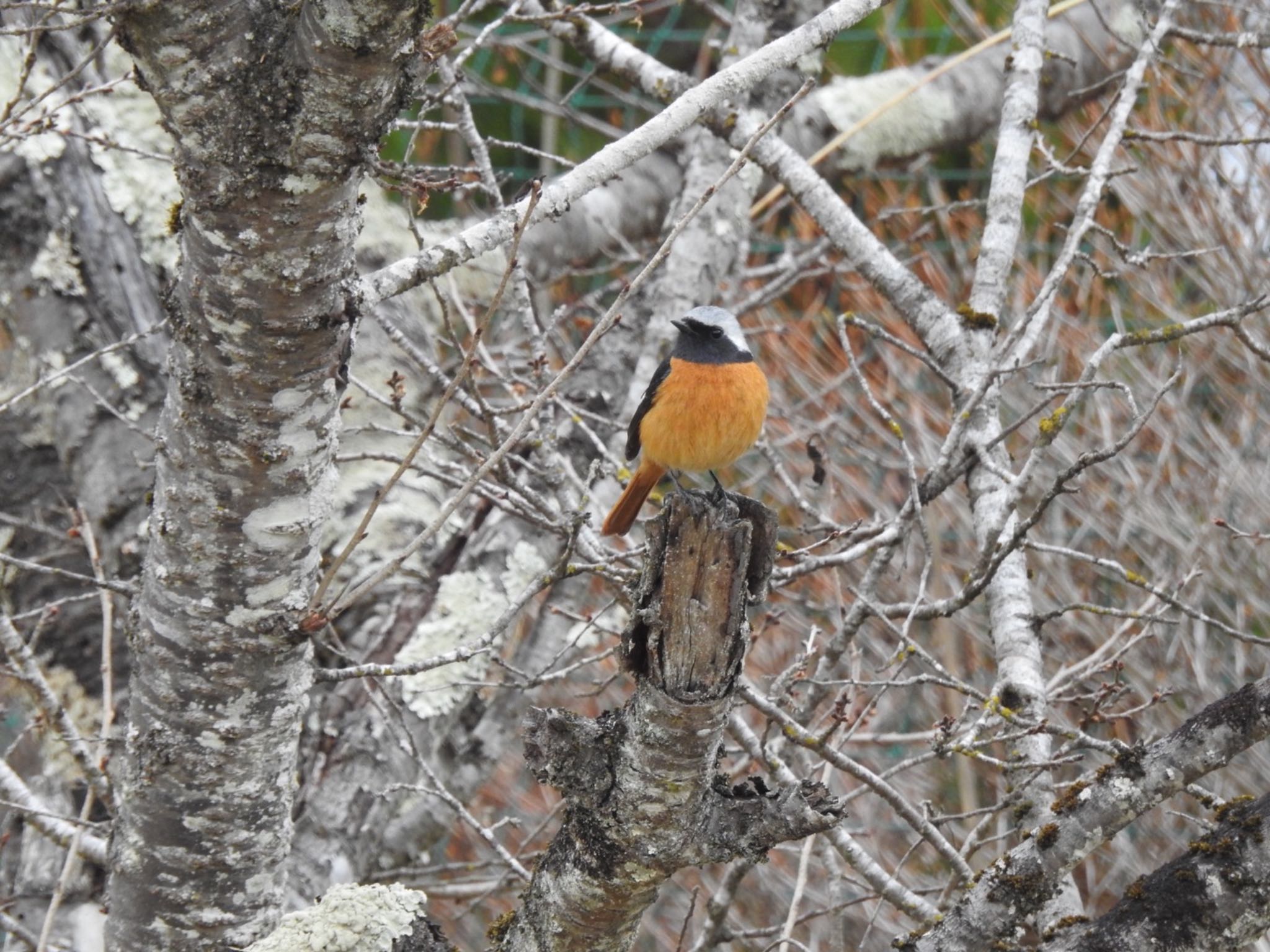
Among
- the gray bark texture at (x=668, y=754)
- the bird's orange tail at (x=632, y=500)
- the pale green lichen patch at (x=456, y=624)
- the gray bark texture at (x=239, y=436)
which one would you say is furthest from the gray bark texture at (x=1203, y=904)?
the pale green lichen patch at (x=456, y=624)

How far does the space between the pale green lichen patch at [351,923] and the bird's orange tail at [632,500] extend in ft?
4.94

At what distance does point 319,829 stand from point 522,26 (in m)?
5.52

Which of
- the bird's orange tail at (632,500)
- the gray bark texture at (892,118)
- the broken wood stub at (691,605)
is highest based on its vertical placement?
the gray bark texture at (892,118)

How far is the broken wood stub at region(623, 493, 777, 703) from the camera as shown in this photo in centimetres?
202

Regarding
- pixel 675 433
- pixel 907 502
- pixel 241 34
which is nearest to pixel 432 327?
pixel 675 433

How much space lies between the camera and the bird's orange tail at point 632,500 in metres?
3.63

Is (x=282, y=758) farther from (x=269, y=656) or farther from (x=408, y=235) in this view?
(x=408, y=235)

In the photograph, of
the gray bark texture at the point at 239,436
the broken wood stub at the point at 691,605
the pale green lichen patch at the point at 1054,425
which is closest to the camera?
the gray bark texture at the point at 239,436

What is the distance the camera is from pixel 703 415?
3.46 m

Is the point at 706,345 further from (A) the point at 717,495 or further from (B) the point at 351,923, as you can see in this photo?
(B) the point at 351,923

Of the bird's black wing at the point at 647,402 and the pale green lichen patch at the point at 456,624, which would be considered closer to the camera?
the bird's black wing at the point at 647,402

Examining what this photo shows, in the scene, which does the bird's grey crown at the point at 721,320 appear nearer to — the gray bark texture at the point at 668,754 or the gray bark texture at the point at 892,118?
the gray bark texture at the point at 892,118

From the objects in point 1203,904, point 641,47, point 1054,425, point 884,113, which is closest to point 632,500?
point 1054,425

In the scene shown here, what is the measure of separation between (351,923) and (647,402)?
1.76 m
